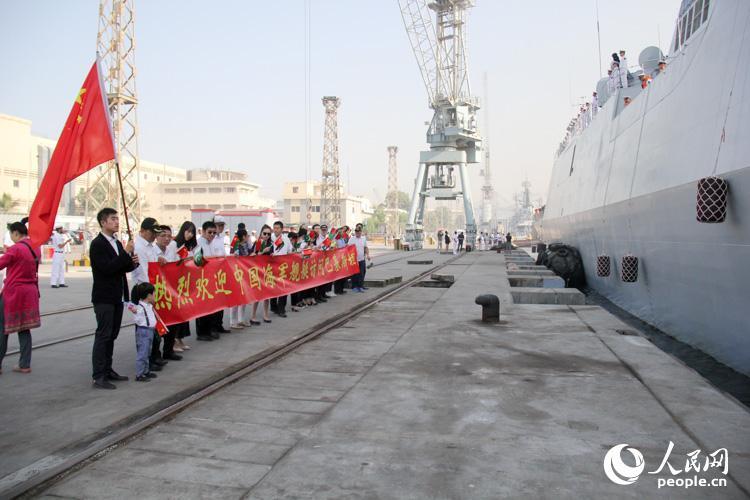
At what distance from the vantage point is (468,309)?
40.9 feet

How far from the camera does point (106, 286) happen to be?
6016mm

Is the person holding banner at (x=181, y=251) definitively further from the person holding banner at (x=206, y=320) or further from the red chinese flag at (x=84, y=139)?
the red chinese flag at (x=84, y=139)

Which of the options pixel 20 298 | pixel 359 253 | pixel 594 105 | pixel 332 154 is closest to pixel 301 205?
pixel 332 154

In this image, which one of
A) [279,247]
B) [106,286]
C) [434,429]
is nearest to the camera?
[434,429]

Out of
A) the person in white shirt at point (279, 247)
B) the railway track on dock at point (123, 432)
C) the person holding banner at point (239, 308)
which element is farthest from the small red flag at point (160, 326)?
the person in white shirt at point (279, 247)

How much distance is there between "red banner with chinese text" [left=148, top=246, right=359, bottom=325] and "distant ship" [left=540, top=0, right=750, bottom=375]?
738 cm

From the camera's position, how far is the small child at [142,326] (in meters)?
6.35

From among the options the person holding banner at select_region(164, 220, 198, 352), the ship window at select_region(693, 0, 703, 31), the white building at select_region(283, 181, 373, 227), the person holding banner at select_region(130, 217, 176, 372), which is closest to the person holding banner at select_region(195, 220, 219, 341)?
the person holding banner at select_region(164, 220, 198, 352)

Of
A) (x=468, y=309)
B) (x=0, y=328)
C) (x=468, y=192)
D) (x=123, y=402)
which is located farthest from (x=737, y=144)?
(x=468, y=192)

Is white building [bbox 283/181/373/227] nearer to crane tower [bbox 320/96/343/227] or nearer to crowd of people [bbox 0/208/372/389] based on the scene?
crane tower [bbox 320/96/343/227]

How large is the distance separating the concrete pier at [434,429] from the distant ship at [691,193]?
149cm

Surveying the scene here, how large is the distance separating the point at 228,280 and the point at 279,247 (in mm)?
2574

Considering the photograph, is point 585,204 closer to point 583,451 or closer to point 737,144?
point 737,144

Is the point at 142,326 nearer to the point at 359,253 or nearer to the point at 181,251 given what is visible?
the point at 181,251
